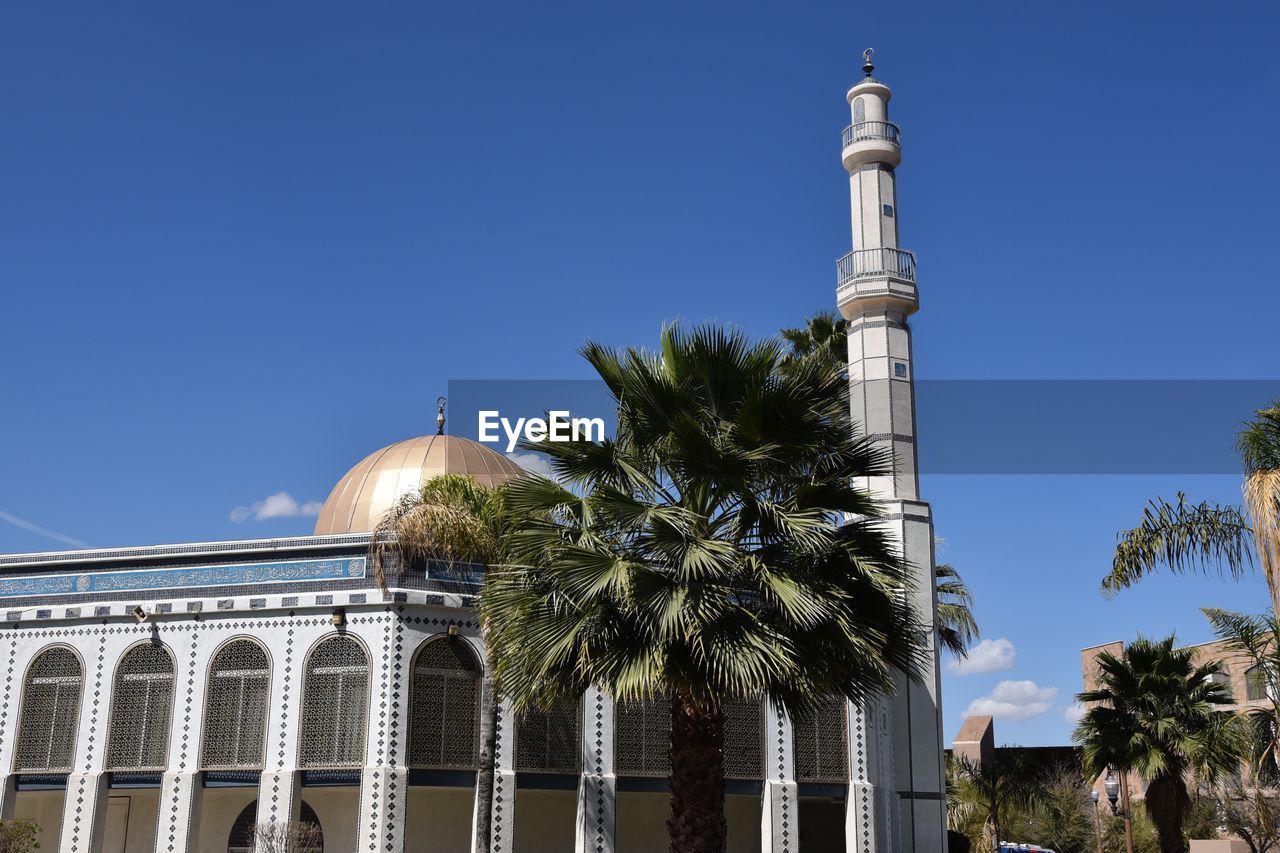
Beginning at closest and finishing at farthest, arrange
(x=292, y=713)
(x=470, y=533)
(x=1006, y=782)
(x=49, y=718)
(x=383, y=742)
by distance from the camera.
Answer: (x=470, y=533), (x=383, y=742), (x=292, y=713), (x=49, y=718), (x=1006, y=782)

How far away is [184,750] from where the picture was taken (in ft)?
80.6

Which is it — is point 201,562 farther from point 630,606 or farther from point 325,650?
point 630,606

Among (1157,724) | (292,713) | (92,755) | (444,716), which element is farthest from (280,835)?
(1157,724)

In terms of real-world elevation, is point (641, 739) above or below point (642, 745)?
above

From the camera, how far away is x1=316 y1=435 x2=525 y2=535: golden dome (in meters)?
32.5

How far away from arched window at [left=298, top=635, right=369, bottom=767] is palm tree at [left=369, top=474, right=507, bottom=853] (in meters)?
2.25

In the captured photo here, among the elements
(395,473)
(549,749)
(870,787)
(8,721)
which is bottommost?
(870,787)

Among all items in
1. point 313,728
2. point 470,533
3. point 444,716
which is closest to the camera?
point 470,533

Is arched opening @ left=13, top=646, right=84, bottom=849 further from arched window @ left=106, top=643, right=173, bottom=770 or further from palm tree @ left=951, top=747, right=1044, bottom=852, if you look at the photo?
palm tree @ left=951, top=747, right=1044, bottom=852

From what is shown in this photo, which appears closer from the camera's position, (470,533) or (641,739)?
(470,533)

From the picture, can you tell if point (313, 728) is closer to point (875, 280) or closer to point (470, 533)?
point (470, 533)

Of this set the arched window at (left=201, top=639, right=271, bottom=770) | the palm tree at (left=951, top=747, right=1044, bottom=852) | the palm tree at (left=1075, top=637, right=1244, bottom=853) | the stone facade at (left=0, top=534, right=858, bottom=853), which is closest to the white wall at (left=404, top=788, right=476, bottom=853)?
the stone facade at (left=0, top=534, right=858, bottom=853)

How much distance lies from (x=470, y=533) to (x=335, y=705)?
4.31 m

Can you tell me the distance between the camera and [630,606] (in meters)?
14.2
